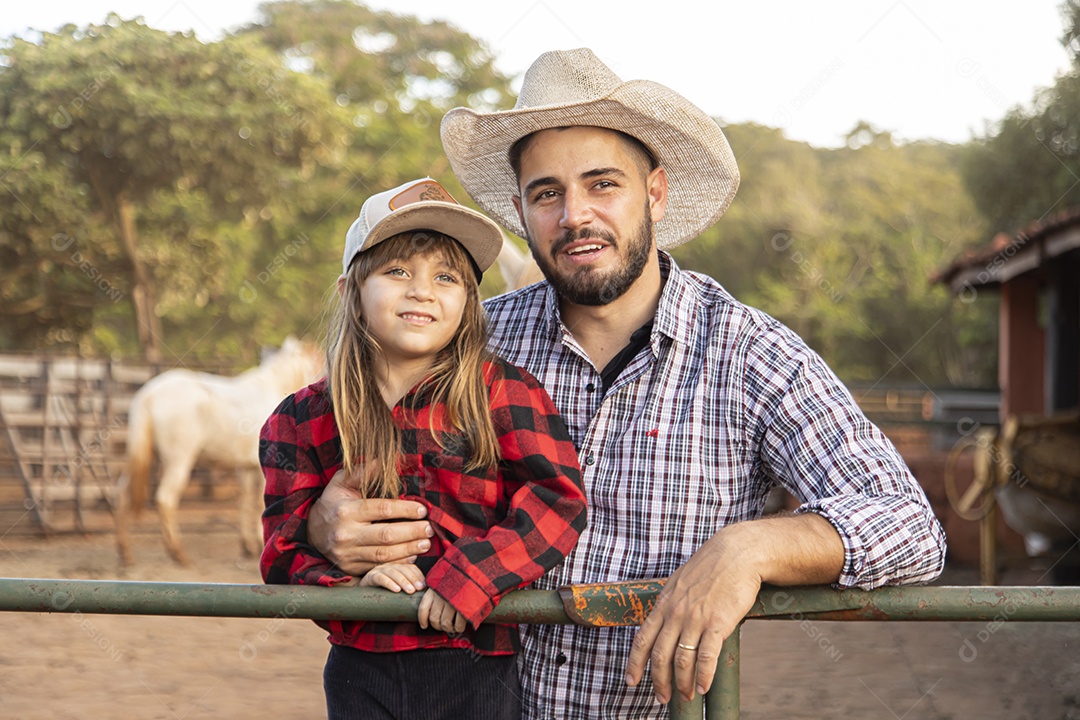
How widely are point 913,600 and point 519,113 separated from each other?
1221 millimetres

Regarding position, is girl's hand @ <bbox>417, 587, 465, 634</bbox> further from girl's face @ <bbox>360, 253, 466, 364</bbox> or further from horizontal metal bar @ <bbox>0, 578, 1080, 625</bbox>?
girl's face @ <bbox>360, 253, 466, 364</bbox>

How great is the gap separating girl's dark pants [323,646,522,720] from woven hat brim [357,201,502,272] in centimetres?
70

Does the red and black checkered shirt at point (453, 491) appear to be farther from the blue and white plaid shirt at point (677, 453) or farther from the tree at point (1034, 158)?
the tree at point (1034, 158)

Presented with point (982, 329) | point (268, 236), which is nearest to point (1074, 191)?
point (982, 329)

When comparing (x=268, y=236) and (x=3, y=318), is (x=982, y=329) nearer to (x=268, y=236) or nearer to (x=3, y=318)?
(x=268, y=236)

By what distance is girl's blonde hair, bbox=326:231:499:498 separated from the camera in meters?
1.69

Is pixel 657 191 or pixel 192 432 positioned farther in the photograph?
pixel 192 432

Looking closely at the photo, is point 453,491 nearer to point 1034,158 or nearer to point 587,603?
point 587,603

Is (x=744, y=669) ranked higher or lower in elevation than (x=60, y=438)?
lower

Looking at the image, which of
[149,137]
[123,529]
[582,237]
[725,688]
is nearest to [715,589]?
[725,688]

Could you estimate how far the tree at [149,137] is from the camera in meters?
11.5

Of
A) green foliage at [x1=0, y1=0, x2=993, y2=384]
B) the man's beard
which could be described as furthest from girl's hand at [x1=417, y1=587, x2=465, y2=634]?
green foliage at [x1=0, y1=0, x2=993, y2=384]

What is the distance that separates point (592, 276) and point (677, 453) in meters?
0.41

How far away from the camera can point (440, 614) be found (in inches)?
57.5
